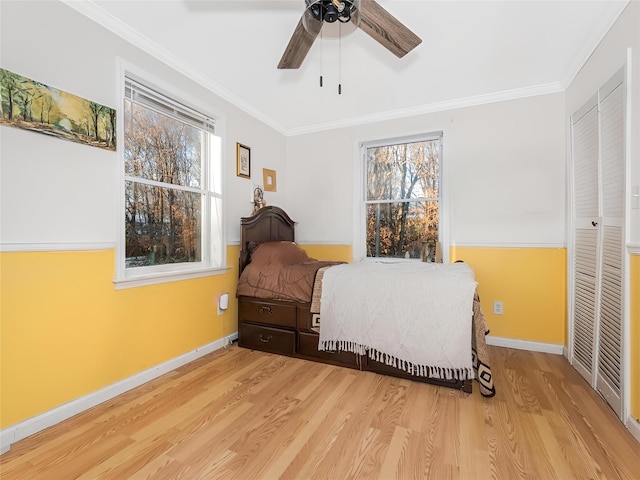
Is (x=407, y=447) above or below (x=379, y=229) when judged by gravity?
below

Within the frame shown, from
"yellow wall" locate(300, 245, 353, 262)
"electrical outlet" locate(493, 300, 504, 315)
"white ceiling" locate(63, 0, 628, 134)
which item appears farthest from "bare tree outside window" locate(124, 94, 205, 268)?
"electrical outlet" locate(493, 300, 504, 315)

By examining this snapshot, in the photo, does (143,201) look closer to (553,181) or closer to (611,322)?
(611,322)

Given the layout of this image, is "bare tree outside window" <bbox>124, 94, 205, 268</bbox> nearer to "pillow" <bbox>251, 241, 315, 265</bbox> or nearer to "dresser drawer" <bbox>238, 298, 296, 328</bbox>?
"pillow" <bbox>251, 241, 315, 265</bbox>

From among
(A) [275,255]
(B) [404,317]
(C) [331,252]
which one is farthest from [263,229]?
(B) [404,317]

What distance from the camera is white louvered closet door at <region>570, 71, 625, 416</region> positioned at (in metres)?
1.77

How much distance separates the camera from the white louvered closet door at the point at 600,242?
177cm

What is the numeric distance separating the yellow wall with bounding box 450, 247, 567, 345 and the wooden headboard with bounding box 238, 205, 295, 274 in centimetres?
203

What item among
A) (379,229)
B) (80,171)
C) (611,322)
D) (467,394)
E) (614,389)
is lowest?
(467,394)

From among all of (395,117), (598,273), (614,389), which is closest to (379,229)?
(395,117)

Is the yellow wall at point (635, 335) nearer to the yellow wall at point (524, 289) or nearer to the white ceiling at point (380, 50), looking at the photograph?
the yellow wall at point (524, 289)

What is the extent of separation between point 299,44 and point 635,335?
8.10 ft

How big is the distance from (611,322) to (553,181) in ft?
4.60

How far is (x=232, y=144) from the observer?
298 centimetres

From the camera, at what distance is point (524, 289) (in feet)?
9.25
